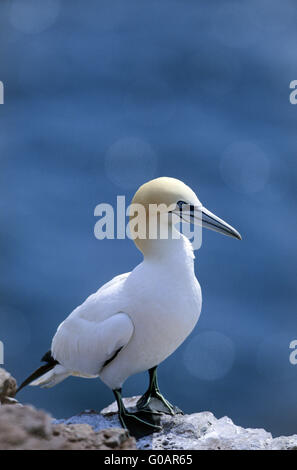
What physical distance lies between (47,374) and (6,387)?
0.94 feet

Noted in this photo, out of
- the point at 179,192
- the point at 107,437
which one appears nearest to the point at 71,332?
the point at 179,192

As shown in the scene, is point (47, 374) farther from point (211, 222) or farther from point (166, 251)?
point (211, 222)

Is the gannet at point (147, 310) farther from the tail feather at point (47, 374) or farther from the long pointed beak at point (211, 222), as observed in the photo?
the tail feather at point (47, 374)

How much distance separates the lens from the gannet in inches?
162

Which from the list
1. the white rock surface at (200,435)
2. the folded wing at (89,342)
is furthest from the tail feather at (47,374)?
the white rock surface at (200,435)

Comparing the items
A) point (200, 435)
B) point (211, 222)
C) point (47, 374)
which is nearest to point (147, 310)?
point (211, 222)

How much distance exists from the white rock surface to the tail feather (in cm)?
36

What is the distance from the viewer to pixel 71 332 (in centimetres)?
445

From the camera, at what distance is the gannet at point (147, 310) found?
4105 mm

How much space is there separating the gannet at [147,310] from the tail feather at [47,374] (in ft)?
0.67

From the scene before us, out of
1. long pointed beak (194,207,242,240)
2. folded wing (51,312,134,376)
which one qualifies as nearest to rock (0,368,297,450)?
folded wing (51,312,134,376)

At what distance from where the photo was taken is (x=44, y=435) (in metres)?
2.97
